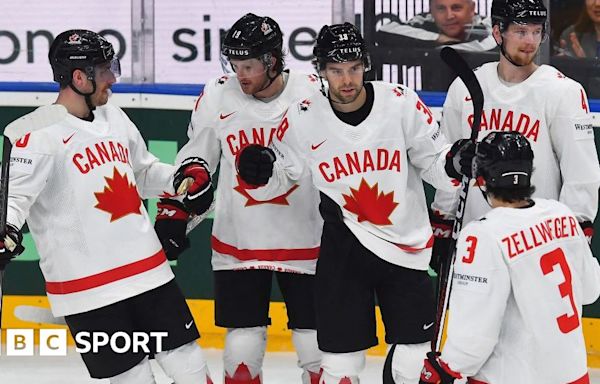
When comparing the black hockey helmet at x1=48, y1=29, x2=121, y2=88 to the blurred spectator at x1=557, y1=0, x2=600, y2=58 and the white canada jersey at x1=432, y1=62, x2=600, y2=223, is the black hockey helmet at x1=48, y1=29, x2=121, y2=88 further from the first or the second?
the blurred spectator at x1=557, y1=0, x2=600, y2=58

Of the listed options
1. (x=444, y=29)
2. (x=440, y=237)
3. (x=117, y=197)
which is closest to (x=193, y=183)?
(x=117, y=197)

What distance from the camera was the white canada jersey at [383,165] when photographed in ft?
12.7

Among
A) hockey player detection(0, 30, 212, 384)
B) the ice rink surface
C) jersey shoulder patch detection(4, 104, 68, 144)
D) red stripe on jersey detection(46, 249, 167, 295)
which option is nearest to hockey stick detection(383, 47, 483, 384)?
hockey player detection(0, 30, 212, 384)

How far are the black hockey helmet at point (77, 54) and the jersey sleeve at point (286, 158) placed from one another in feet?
1.67

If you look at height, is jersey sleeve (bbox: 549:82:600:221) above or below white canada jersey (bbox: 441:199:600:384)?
above

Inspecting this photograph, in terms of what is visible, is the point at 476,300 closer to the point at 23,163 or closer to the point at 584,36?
the point at 23,163

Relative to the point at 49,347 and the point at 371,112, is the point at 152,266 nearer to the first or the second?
the point at 371,112

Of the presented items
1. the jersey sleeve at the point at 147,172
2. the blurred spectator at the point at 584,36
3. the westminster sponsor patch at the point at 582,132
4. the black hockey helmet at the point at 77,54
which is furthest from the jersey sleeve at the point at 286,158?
the blurred spectator at the point at 584,36

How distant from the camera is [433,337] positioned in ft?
12.3

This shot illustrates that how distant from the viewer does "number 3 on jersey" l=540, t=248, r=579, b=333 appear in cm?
305

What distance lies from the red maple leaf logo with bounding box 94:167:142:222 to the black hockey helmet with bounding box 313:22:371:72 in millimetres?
607

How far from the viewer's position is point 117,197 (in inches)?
150

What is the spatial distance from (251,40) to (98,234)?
720 millimetres

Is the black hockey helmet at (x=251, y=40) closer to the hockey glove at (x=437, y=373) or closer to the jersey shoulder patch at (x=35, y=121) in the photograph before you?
the jersey shoulder patch at (x=35, y=121)
